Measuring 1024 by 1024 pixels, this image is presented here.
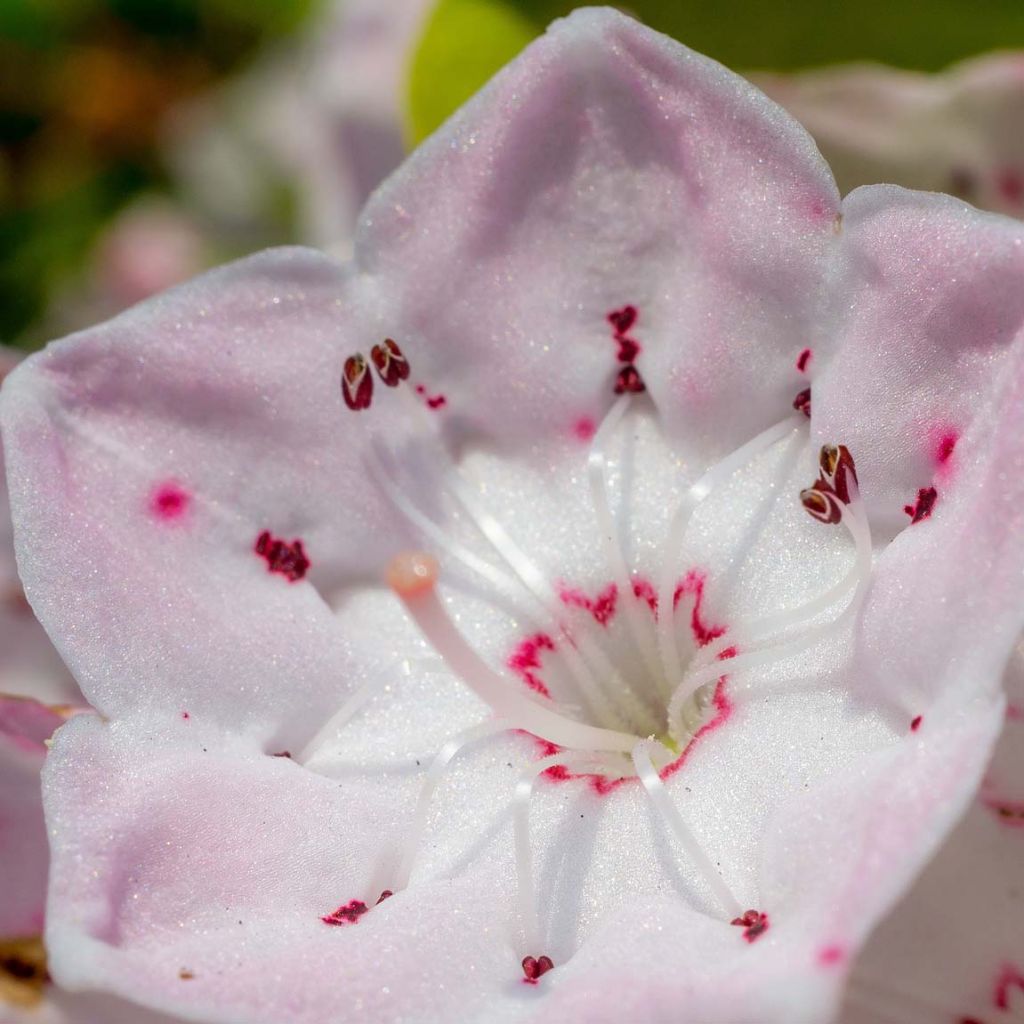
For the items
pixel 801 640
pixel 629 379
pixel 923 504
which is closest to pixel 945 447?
pixel 923 504

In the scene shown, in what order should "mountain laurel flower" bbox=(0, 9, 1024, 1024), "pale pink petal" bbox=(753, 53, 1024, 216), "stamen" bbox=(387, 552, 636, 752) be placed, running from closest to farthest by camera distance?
"mountain laurel flower" bbox=(0, 9, 1024, 1024)
"stamen" bbox=(387, 552, 636, 752)
"pale pink petal" bbox=(753, 53, 1024, 216)

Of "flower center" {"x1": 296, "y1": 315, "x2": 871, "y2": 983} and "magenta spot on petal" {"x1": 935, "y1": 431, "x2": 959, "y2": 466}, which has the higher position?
"magenta spot on petal" {"x1": 935, "y1": 431, "x2": 959, "y2": 466}

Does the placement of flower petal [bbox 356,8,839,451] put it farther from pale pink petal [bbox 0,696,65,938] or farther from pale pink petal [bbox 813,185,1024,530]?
pale pink petal [bbox 0,696,65,938]

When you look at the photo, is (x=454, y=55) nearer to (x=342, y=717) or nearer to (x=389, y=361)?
(x=389, y=361)

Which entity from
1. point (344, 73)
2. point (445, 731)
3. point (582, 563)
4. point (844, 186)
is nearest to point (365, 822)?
point (445, 731)

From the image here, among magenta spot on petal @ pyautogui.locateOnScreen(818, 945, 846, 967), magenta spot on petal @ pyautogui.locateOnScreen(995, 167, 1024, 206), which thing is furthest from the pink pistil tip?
magenta spot on petal @ pyautogui.locateOnScreen(995, 167, 1024, 206)

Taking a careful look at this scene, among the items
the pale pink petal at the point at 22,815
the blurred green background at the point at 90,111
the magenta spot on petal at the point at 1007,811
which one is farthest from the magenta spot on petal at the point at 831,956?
the blurred green background at the point at 90,111
